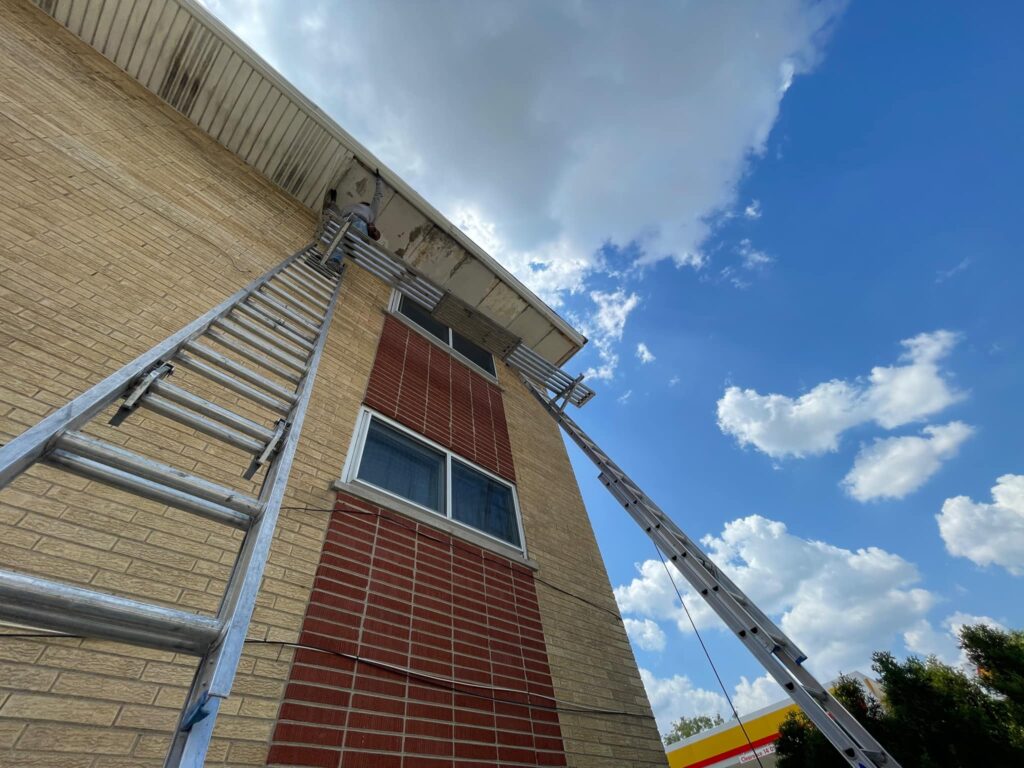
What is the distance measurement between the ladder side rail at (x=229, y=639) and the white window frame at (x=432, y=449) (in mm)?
2133

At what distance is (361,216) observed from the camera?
700cm

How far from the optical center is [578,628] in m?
4.98

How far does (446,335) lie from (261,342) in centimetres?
532

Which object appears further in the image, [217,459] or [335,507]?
[335,507]

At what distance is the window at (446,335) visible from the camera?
7.97 meters

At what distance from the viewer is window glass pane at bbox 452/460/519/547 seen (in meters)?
5.06

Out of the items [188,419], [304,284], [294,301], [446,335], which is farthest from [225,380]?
[446,335]

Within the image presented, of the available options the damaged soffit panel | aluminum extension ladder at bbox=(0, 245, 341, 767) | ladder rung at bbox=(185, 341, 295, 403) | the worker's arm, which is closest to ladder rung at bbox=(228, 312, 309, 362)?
aluminum extension ladder at bbox=(0, 245, 341, 767)

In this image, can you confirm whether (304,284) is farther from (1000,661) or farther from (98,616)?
(1000,661)

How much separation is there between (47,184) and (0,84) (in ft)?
5.40

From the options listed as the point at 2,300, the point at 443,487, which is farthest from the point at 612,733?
the point at 2,300

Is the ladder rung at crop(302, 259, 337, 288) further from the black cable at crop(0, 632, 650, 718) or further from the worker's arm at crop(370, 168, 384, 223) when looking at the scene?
the black cable at crop(0, 632, 650, 718)

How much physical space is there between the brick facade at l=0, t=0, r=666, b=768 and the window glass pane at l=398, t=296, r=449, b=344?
0.54 metres

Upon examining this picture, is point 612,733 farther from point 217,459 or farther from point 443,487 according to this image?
point 217,459
